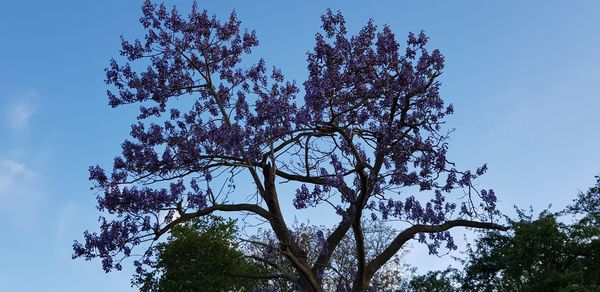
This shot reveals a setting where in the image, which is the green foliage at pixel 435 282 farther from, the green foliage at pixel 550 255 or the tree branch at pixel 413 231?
the tree branch at pixel 413 231

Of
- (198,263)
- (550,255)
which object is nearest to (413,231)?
(550,255)

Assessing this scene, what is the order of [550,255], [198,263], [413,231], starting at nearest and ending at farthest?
1. [413,231]
2. [550,255]
3. [198,263]

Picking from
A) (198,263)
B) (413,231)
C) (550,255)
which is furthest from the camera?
(198,263)

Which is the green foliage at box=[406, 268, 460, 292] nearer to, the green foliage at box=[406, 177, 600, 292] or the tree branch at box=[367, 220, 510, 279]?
the green foliage at box=[406, 177, 600, 292]

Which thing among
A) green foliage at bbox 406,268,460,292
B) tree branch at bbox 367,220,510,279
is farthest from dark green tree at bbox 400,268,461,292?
tree branch at bbox 367,220,510,279

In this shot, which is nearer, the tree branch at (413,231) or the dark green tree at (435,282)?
the tree branch at (413,231)

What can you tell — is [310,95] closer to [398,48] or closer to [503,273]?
[398,48]

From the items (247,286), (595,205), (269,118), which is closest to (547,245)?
(595,205)

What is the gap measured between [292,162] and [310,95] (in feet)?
9.09

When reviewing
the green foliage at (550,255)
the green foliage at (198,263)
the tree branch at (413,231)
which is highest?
the green foliage at (198,263)

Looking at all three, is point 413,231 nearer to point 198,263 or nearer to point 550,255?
point 550,255

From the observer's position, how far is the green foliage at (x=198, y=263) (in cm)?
3200

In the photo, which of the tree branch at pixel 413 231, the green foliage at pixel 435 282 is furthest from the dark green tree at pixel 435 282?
the tree branch at pixel 413 231

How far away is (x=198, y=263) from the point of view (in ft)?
107
